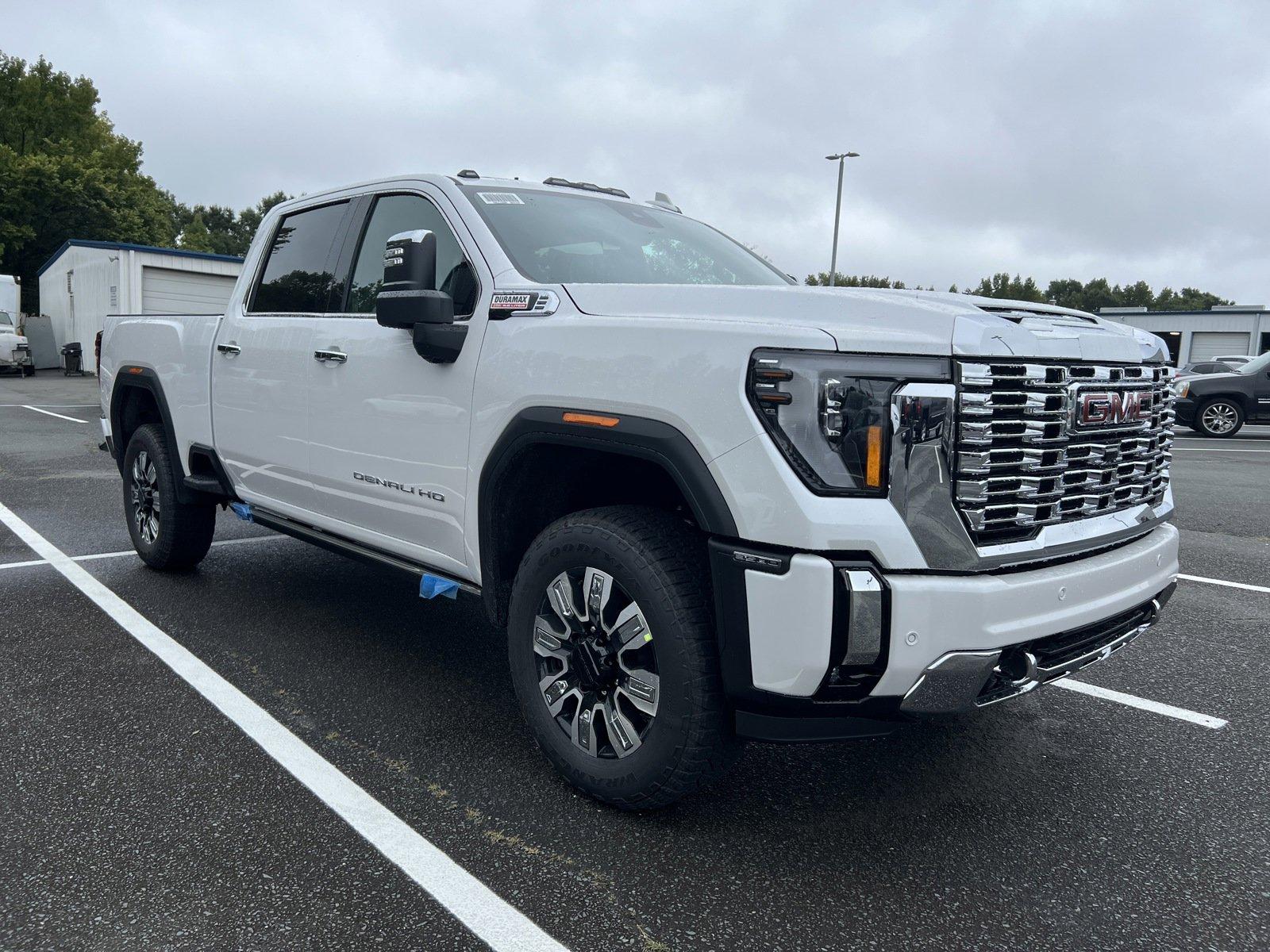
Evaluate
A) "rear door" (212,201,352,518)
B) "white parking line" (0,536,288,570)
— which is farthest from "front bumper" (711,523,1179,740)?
"white parking line" (0,536,288,570)

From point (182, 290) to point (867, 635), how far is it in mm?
29079

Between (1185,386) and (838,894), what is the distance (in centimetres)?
1708

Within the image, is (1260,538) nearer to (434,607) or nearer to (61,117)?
(434,607)

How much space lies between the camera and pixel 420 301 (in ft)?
10.7

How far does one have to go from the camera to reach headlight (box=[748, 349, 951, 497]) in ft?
7.92

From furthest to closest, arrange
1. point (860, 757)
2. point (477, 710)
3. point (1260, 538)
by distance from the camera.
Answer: point (1260, 538)
point (477, 710)
point (860, 757)

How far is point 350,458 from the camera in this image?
3955mm

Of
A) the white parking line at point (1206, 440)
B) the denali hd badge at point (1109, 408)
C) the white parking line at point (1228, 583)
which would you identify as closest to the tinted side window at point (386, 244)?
the denali hd badge at point (1109, 408)

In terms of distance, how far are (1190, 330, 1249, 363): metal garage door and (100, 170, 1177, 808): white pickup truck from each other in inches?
2087

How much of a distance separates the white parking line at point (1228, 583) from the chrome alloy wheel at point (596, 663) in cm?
435

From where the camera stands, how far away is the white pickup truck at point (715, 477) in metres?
2.42

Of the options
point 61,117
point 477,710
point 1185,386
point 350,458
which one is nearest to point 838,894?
point 477,710

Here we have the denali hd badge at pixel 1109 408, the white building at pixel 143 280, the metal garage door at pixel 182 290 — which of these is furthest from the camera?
the metal garage door at pixel 182 290

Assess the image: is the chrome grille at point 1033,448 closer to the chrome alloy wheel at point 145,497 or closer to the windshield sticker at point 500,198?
the windshield sticker at point 500,198
